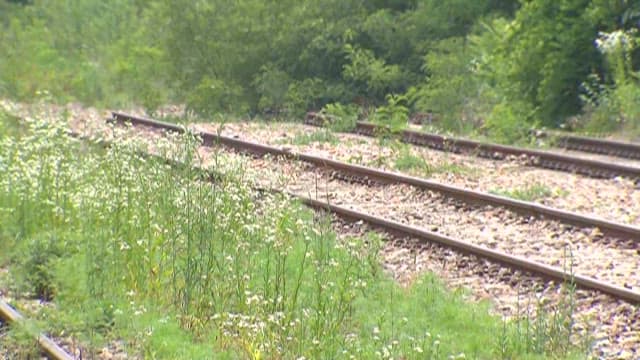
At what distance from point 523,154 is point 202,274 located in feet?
30.2

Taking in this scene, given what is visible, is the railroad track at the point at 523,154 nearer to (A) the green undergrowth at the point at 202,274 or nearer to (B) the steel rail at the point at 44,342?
(A) the green undergrowth at the point at 202,274

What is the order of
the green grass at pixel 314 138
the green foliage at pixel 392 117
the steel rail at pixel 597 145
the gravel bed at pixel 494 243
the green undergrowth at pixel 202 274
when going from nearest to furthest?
the green undergrowth at pixel 202 274
the gravel bed at pixel 494 243
the steel rail at pixel 597 145
the green grass at pixel 314 138
the green foliage at pixel 392 117

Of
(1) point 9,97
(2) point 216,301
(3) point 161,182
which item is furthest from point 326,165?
(1) point 9,97

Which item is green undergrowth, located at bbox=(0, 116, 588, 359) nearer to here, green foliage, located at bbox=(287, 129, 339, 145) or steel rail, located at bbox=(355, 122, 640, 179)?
steel rail, located at bbox=(355, 122, 640, 179)

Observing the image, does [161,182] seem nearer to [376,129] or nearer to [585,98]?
[376,129]

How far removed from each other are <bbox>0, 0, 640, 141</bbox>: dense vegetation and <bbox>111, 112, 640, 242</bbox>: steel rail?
4.19 m

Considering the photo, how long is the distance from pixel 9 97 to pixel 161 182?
1736 centimetres

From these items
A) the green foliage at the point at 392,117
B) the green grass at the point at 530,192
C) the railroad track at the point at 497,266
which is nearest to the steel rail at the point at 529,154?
the green foliage at the point at 392,117

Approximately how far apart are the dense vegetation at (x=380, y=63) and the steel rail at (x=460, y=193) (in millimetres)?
4194

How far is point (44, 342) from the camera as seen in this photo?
830 cm

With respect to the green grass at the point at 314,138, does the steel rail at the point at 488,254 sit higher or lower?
higher

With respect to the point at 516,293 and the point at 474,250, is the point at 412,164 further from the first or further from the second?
the point at 516,293

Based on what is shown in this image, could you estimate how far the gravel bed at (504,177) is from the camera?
1389 cm

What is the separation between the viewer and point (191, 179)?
37.5ft
